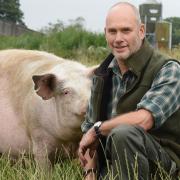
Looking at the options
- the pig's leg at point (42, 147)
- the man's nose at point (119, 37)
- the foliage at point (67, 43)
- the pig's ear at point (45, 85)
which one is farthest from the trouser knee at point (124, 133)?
the foliage at point (67, 43)

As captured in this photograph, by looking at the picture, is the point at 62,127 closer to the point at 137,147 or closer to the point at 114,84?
the point at 114,84

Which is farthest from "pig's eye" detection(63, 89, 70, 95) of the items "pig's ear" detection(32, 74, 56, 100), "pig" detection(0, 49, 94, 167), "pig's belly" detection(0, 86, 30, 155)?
"pig's belly" detection(0, 86, 30, 155)

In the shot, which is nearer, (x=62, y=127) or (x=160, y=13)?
(x=62, y=127)

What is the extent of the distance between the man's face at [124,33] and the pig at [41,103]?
2.99 feet

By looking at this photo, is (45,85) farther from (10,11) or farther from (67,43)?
(10,11)

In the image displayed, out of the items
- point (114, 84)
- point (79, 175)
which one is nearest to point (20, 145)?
point (79, 175)

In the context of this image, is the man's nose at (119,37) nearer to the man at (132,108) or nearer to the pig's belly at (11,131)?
the man at (132,108)

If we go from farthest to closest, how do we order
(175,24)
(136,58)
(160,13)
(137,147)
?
(175,24) < (160,13) < (136,58) < (137,147)

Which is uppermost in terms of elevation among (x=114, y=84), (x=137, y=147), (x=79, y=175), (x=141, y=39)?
(x=141, y=39)

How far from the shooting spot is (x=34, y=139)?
640cm

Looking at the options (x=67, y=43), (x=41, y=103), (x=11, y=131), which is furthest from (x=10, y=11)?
(x=41, y=103)

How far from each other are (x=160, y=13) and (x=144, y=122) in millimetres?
13614

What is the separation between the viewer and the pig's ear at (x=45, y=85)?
6050mm

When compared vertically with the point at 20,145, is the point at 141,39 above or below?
above
